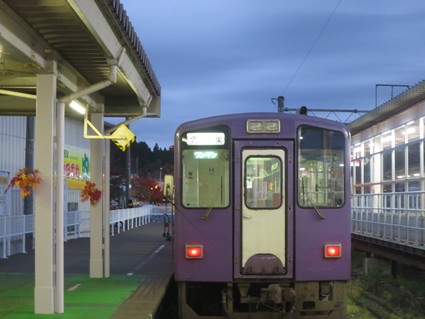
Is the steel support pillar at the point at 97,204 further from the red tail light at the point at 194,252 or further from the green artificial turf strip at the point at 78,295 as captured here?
the red tail light at the point at 194,252

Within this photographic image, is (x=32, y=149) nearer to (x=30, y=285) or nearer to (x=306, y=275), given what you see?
(x=30, y=285)

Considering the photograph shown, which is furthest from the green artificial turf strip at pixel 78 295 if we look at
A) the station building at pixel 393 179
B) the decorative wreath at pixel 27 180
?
the station building at pixel 393 179

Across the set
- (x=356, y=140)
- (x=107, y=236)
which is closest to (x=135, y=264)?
(x=107, y=236)

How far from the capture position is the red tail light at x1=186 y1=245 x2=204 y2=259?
7684 millimetres

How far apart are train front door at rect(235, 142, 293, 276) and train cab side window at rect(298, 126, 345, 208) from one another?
6.9 inches

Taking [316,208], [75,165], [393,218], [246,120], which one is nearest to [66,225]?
[75,165]

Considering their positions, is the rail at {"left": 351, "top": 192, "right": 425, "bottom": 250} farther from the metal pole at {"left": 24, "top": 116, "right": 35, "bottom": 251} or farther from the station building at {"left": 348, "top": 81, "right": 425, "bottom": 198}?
the metal pole at {"left": 24, "top": 116, "right": 35, "bottom": 251}

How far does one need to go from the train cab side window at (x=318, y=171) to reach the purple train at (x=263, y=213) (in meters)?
0.01

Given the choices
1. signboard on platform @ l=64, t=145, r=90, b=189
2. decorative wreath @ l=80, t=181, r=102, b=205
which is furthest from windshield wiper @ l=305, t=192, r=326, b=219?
signboard on platform @ l=64, t=145, r=90, b=189

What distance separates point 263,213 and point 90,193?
11.3 ft

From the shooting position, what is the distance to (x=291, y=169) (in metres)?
7.73

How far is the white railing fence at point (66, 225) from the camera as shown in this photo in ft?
49.5

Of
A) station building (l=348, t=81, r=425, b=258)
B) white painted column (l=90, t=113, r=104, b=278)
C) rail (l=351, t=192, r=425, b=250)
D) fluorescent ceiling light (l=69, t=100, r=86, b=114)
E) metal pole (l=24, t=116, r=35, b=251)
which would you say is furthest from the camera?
metal pole (l=24, t=116, r=35, b=251)

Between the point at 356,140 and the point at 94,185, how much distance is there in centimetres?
1282
